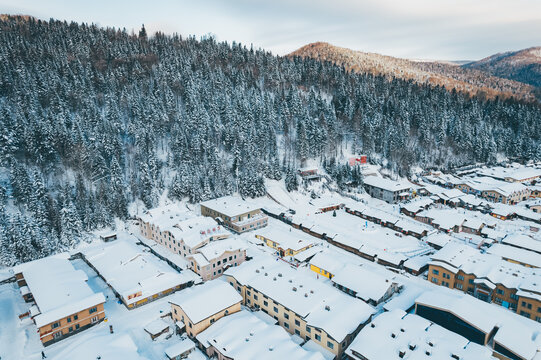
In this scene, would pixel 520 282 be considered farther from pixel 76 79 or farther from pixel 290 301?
pixel 76 79

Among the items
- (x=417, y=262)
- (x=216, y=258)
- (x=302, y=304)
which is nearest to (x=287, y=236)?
(x=216, y=258)

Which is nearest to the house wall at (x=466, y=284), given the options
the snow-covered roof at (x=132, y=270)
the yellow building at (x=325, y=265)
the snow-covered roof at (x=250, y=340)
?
the yellow building at (x=325, y=265)

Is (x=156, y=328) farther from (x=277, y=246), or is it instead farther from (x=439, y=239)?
(x=439, y=239)

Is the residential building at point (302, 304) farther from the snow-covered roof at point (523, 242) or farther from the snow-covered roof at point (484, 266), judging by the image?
the snow-covered roof at point (523, 242)

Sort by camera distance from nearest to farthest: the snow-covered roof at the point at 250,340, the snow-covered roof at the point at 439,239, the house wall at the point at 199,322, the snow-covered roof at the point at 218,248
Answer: the snow-covered roof at the point at 250,340 → the house wall at the point at 199,322 → the snow-covered roof at the point at 218,248 → the snow-covered roof at the point at 439,239

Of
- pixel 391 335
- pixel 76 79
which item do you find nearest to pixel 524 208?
pixel 391 335

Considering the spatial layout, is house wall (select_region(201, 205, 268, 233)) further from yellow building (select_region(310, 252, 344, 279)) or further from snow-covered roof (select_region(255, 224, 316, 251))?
yellow building (select_region(310, 252, 344, 279))
